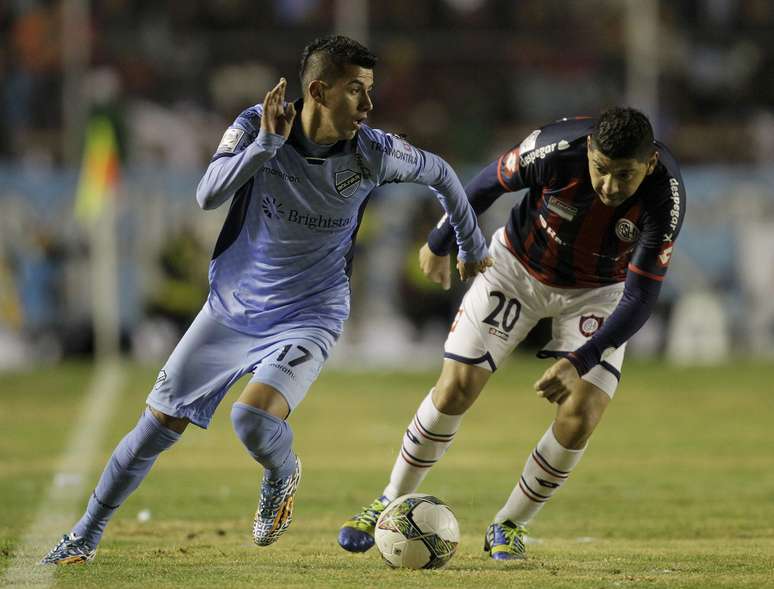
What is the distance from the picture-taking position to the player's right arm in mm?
6547

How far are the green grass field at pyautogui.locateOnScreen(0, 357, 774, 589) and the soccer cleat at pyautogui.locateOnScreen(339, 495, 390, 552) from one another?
0.10m

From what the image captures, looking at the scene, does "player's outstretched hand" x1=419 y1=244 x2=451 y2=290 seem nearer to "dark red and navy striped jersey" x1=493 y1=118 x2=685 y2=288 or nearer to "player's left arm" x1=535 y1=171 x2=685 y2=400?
"dark red and navy striped jersey" x1=493 y1=118 x2=685 y2=288

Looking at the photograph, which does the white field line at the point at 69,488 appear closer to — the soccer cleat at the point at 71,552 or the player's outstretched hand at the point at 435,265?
the soccer cleat at the point at 71,552

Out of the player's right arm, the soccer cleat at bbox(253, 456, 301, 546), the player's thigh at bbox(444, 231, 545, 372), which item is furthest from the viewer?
the player's thigh at bbox(444, 231, 545, 372)

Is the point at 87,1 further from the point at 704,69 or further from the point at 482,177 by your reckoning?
the point at 482,177

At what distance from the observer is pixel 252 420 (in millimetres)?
6992

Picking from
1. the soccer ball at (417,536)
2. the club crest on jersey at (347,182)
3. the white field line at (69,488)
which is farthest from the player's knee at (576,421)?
the white field line at (69,488)

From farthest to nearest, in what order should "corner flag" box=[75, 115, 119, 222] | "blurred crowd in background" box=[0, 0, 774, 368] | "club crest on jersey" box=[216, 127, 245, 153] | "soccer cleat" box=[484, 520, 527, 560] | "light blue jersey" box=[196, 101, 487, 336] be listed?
"blurred crowd in background" box=[0, 0, 774, 368] < "corner flag" box=[75, 115, 119, 222] < "soccer cleat" box=[484, 520, 527, 560] < "light blue jersey" box=[196, 101, 487, 336] < "club crest on jersey" box=[216, 127, 245, 153]

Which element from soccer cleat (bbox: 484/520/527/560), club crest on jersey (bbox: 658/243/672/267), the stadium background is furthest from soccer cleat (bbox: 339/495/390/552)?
the stadium background

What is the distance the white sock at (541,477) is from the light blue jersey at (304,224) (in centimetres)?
122

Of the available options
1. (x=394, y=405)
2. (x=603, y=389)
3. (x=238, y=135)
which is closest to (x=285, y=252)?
(x=238, y=135)

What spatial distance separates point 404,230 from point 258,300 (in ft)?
54.7

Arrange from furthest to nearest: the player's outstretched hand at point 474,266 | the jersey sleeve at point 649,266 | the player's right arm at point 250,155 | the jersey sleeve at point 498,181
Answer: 1. the jersey sleeve at point 498,181
2. the player's outstretched hand at point 474,266
3. the jersey sleeve at point 649,266
4. the player's right arm at point 250,155

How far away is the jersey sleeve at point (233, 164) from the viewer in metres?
6.55
